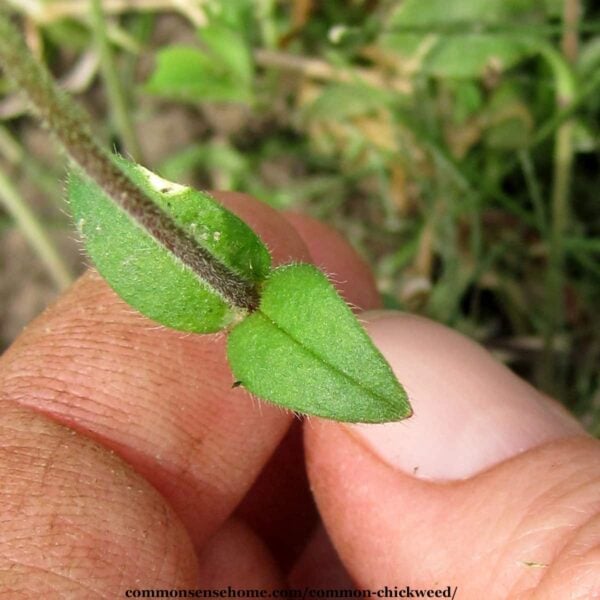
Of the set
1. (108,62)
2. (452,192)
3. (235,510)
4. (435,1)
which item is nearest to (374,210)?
(452,192)

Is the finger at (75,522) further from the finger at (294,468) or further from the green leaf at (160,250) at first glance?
the finger at (294,468)

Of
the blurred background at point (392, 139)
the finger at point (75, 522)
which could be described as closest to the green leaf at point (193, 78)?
the blurred background at point (392, 139)

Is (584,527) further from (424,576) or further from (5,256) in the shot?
(5,256)

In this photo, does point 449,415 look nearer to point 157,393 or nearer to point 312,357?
point 312,357

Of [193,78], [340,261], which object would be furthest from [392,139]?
[340,261]

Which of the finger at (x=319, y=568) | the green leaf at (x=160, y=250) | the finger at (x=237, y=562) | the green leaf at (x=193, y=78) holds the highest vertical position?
the green leaf at (x=193, y=78)

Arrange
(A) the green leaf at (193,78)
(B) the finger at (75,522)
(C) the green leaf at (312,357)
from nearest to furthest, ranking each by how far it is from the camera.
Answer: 1. (C) the green leaf at (312,357)
2. (B) the finger at (75,522)
3. (A) the green leaf at (193,78)
